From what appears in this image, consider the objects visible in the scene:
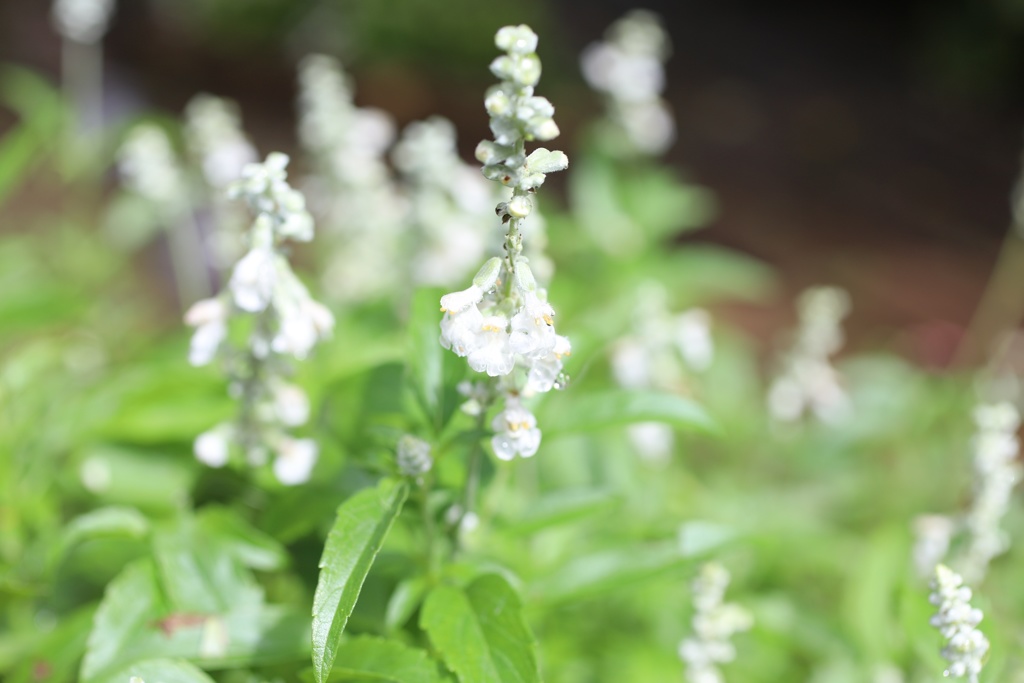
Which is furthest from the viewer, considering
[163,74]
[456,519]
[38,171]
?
[163,74]

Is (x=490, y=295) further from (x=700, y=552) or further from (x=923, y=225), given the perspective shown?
(x=923, y=225)

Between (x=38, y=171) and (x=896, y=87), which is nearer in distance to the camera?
(x=38, y=171)

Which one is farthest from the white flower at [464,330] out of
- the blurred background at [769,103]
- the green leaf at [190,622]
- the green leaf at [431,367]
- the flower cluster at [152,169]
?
A: the blurred background at [769,103]

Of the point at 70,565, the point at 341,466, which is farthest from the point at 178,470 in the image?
the point at 341,466

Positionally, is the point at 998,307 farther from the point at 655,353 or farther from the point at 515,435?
the point at 515,435

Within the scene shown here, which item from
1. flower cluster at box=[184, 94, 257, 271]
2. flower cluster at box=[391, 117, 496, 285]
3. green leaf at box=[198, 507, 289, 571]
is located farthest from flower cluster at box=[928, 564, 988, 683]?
flower cluster at box=[184, 94, 257, 271]

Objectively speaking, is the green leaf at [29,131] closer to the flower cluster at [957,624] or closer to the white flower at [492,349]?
the white flower at [492,349]

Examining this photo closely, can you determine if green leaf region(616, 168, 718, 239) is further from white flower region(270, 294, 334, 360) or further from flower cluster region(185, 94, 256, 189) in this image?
white flower region(270, 294, 334, 360)
